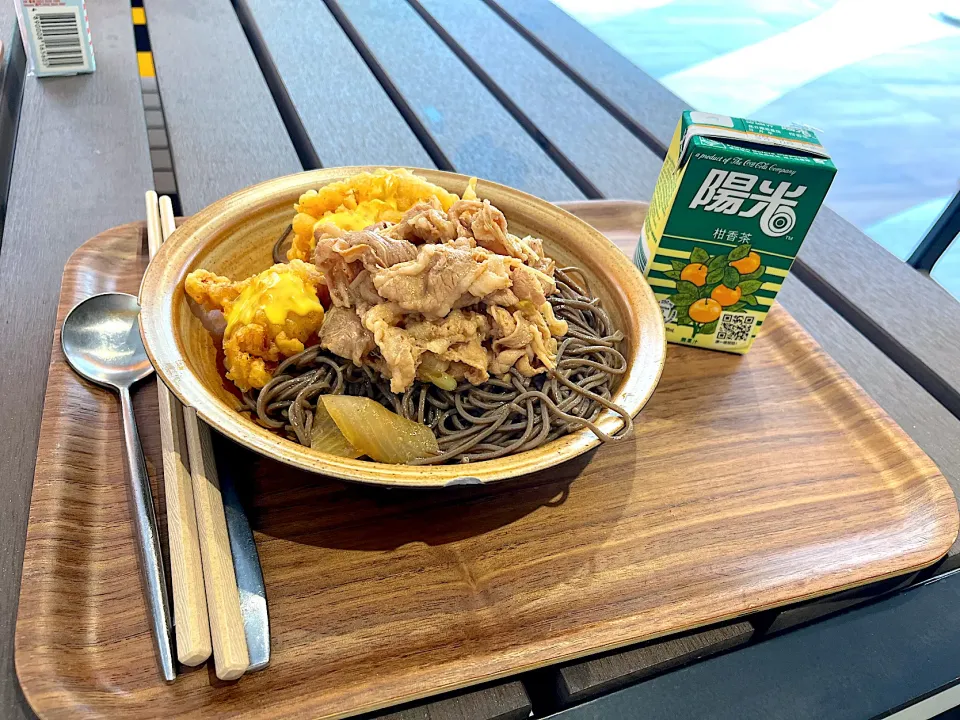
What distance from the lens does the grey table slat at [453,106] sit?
222 cm

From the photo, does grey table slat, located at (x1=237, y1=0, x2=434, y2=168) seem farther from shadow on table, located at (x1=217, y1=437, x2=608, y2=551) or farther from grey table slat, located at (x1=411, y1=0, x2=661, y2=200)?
shadow on table, located at (x1=217, y1=437, x2=608, y2=551)

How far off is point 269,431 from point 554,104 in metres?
1.96

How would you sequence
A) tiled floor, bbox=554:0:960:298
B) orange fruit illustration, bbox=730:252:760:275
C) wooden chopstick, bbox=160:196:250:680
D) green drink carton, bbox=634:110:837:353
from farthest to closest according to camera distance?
1. tiled floor, bbox=554:0:960:298
2. orange fruit illustration, bbox=730:252:760:275
3. green drink carton, bbox=634:110:837:353
4. wooden chopstick, bbox=160:196:250:680

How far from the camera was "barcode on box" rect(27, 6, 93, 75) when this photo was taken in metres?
2.23

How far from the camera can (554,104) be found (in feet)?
8.71

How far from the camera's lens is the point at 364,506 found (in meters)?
1.19

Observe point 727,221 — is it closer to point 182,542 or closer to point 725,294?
point 725,294

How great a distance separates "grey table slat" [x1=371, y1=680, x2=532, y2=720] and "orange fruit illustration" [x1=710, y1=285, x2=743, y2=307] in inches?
37.7

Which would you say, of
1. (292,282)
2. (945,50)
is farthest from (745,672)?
(945,50)

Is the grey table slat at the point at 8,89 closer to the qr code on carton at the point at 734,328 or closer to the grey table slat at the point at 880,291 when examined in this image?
the qr code on carton at the point at 734,328

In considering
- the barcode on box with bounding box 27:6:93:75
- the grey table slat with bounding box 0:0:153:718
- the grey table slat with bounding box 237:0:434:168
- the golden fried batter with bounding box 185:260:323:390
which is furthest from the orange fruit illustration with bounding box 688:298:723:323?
the barcode on box with bounding box 27:6:93:75

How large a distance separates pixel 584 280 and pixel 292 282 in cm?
66

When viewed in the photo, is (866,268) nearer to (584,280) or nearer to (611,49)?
(584,280)

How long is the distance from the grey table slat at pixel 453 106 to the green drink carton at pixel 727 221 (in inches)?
26.8
